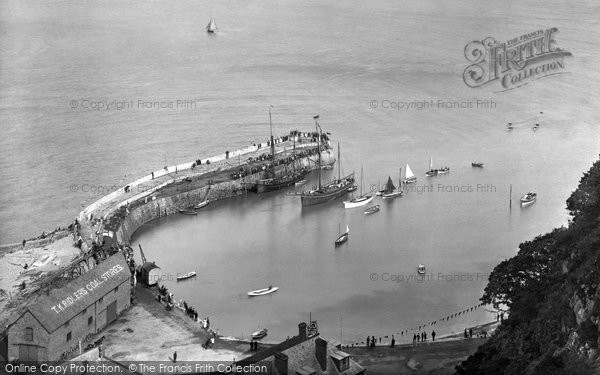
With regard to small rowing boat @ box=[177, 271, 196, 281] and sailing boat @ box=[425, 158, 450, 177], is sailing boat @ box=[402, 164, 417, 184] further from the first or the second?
small rowing boat @ box=[177, 271, 196, 281]

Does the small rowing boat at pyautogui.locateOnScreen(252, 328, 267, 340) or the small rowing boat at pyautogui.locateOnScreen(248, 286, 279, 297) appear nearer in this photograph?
the small rowing boat at pyautogui.locateOnScreen(252, 328, 267, 340)

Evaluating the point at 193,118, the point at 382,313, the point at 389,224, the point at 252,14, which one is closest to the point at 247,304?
the point at 382,313

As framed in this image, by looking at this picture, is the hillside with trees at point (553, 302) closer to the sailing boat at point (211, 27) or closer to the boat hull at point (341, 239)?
the boat hull at point (341, 239)

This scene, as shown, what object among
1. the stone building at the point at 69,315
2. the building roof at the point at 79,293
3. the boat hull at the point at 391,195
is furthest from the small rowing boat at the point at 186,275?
the boat hull at the point at 391,195

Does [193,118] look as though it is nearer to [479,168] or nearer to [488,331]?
[479,168]

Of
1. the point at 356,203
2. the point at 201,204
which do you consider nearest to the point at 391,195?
the point at 356,203

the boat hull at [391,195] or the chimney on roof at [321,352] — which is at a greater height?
the chimney on roof at [321,352]

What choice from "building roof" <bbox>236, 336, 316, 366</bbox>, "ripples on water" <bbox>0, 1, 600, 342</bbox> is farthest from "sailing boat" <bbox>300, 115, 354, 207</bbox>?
"building roof" <bbox>236, 336, 316, 366</bbox>
